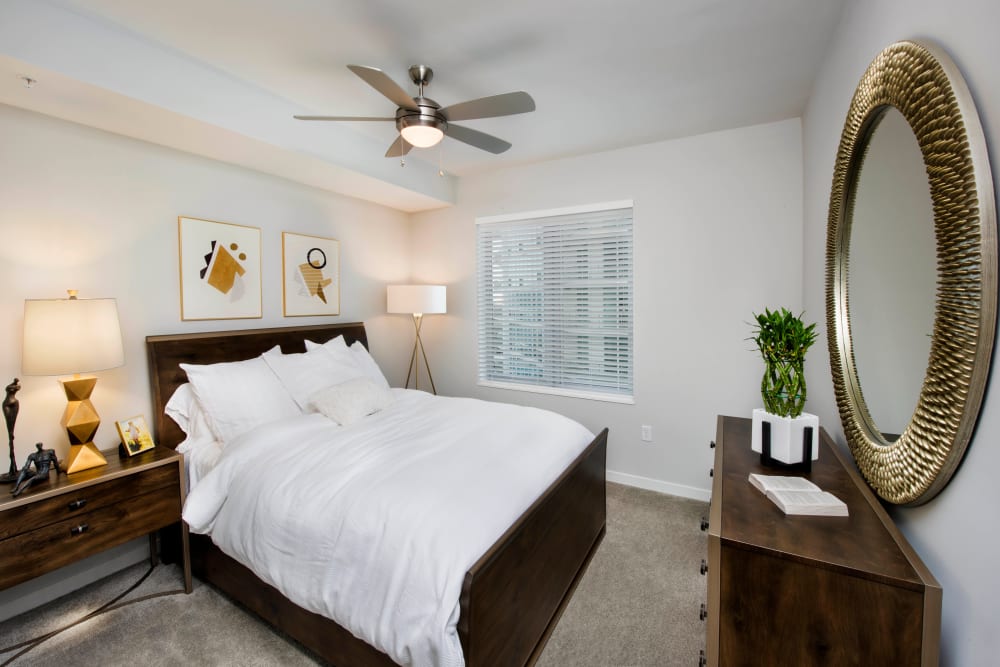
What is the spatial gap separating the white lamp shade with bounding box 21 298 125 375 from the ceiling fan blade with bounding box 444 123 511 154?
189cm

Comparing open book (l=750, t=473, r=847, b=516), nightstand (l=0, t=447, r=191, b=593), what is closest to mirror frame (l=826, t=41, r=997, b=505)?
open book (l=750, t=473, r=847, b=516)

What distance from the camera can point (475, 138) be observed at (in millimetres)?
2273

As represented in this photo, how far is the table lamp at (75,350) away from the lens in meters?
1.90

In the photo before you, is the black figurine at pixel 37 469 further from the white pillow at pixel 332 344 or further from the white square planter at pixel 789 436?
the white square planter at pixel 789 436

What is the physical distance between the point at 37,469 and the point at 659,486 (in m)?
3.65

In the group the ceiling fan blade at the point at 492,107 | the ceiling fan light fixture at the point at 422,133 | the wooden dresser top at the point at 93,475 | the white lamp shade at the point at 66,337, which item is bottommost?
the wooden dresser top at the point at 93,475

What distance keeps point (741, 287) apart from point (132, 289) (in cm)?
384

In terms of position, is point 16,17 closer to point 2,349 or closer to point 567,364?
point 2,349

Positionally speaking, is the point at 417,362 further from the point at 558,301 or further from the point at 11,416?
the point at 11,416

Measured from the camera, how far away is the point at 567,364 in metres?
3.78

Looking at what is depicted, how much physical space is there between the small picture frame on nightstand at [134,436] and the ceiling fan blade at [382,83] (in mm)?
2138

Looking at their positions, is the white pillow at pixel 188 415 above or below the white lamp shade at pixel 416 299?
below

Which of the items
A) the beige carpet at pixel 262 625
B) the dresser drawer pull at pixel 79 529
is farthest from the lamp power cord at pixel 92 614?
the dresser drawer pull at pixel 79 529

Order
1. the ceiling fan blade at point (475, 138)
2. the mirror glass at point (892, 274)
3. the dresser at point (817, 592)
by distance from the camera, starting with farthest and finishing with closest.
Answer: the ceiling fan blade at point (475, 138), the mirror glass at point (892, 274), the dresser at point (817, 592)
